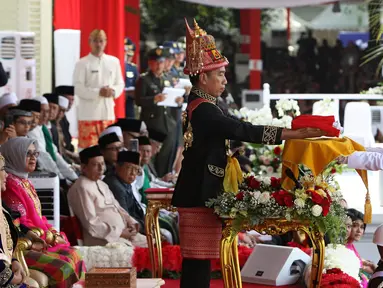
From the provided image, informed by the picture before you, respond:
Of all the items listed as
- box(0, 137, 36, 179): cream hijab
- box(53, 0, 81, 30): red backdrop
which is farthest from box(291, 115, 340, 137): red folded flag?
box(53, 0, 81, 30): red backdrop

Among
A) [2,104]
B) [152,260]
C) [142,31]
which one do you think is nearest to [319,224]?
[152,260]

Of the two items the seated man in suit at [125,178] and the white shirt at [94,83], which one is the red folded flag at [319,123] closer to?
the seated man in suit at [125,178]

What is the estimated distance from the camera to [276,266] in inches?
256

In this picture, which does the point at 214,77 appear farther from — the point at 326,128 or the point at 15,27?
the point at 15,27

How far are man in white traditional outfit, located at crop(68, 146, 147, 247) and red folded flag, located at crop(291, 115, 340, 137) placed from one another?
2.13 meters

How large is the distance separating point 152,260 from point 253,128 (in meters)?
1.60

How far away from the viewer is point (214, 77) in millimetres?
5199

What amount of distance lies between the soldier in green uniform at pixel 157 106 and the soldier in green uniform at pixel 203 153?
4910 mm

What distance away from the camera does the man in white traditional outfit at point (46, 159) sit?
24.8 feet

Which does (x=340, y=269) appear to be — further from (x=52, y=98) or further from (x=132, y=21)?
(x=132, y=21)

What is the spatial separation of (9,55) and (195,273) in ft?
18.0

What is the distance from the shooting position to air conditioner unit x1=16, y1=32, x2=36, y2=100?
1030cm

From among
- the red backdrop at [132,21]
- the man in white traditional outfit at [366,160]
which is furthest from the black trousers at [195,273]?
the red backdrop at [132,21]

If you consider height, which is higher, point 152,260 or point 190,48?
point 190,48
